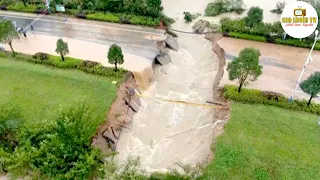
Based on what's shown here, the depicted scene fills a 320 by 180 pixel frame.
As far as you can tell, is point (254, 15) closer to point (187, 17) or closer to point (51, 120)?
point (187, 17)

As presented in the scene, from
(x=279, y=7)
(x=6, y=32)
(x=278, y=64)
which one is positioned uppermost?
(x=279, y=7)

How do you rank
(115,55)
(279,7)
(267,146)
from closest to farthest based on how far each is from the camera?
(267,146), (115,55), (279,7)

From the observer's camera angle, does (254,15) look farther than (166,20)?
No

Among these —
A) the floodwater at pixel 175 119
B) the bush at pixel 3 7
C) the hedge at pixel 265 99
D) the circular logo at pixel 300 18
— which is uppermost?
the circular logo at pixel 300 18

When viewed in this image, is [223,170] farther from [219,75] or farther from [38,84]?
[38,84]

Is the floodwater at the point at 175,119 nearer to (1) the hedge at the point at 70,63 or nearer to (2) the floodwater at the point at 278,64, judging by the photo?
(2) the floodwater at the point at 278,64

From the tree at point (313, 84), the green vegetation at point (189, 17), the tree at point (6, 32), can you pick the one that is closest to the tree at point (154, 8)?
the green vegetation at point (189, 17)

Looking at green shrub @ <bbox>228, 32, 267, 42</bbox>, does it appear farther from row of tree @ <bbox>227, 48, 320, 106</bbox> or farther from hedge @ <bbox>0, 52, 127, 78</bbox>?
hedge @ <bbox>0, 52, 127, 78</bbox>

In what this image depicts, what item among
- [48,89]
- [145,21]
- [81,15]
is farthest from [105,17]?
[48,89]
